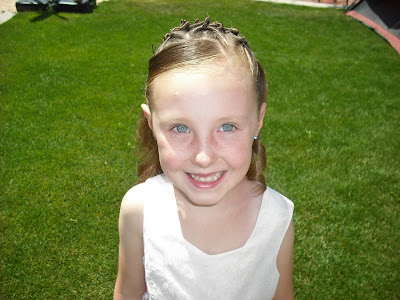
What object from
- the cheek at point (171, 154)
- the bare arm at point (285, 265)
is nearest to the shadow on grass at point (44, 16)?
the cheek at point (171, 154)

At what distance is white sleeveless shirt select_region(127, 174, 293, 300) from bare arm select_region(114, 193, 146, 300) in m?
0.06

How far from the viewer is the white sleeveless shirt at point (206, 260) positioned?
Answer: 168 cm

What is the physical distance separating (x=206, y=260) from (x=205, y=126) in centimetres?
71

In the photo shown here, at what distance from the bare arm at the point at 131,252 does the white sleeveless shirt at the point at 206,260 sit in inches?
2.5

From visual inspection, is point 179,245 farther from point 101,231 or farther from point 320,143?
point 320,143

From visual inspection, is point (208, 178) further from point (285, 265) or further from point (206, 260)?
point (285, 265)

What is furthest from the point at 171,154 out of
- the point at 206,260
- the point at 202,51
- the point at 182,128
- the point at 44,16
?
the point at 44,16

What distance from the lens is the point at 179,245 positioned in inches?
66.8

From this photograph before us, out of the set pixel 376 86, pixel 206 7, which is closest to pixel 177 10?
pixel 206 7

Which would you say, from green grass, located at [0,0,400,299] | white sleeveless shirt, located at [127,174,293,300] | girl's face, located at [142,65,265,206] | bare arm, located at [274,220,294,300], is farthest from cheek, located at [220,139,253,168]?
green grass, located at [0,0,400,299]

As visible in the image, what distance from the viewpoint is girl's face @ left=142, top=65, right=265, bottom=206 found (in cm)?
135

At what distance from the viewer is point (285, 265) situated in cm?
178

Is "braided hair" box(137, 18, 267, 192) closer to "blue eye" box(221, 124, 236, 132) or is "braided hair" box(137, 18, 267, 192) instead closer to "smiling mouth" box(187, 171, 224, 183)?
"blue eye" box(221, 124, 236, 132)

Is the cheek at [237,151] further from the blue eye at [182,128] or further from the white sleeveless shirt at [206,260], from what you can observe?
the white sleeveless shirt at [206,260]
